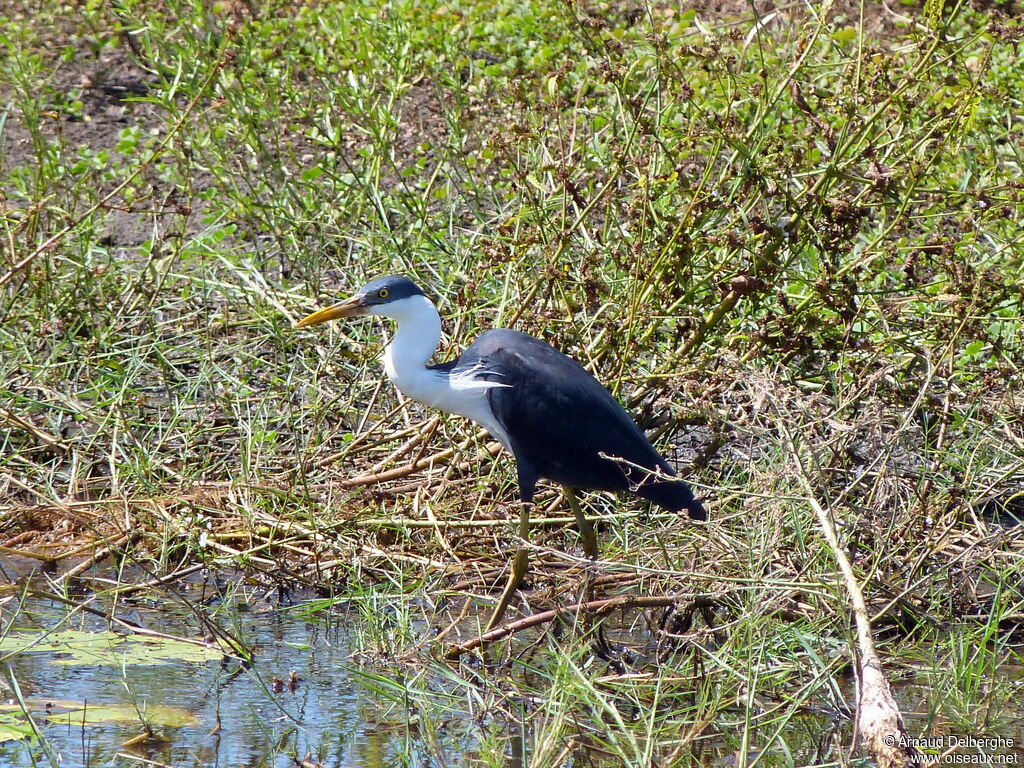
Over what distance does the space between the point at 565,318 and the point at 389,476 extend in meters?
0.89

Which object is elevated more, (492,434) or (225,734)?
(492,434)

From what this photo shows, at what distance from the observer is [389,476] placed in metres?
5.05

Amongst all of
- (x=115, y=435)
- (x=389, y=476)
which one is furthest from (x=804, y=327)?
(x=115, y=435)

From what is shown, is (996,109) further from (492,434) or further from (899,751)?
(899,751)

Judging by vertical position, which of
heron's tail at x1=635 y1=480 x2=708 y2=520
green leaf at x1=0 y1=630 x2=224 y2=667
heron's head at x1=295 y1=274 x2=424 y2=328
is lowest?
green leaf at x1=0 y1=630 x2=224 y2=667

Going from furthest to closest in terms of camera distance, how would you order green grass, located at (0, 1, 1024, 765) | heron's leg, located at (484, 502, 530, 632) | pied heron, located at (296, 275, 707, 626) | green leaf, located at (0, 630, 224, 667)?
pied heron, located at (296, 275, 707, 626) → heron's leg, located at (484, 502, 530, 632) → green leaf, located at (0, 630, 224, 667) → green grass, located at (0, 1, 1024, 765)

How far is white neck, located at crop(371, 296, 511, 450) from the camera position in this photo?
A: 458 centimetres

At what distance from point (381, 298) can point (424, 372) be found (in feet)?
0.98

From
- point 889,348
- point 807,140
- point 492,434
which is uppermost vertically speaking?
point 807,140

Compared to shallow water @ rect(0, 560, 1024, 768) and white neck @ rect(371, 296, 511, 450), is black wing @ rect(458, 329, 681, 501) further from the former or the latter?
shallow water @ rect(0, 560, 1024, 768)

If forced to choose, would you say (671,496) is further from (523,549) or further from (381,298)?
(381,298)

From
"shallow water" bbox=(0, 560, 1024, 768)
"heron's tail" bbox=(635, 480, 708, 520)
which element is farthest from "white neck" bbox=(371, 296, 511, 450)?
"shallow water" bbox=(0, 560, 1024, 768)

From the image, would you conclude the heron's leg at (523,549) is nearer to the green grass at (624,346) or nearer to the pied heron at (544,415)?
the pied heron at (544,415)

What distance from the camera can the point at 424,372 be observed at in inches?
182
